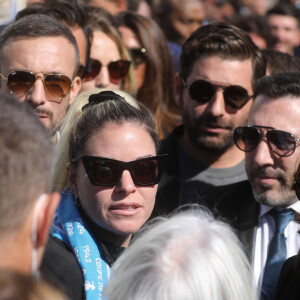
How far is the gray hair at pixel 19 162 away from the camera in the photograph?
1.52 metres

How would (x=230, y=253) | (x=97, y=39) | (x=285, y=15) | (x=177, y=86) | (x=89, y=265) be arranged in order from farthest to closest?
1. (x=285, y=15)
2. (x=97, y=39)
3. (x=177, y=86)
4. (x=89, y=265)
5. (x=230, y=253)

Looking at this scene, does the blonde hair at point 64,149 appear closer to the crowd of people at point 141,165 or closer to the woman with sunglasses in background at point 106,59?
the crowd of people at point 141,165

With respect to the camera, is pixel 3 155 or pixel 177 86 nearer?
pixel 3 155

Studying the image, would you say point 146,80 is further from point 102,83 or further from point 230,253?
point 230,253

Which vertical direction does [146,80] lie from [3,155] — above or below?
below

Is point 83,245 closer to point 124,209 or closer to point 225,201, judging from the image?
point 124,209

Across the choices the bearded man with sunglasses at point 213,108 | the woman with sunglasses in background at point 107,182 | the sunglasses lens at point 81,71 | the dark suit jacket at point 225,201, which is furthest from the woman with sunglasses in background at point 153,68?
the woman with sunglasses in background at point 107,182

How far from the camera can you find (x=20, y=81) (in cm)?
351

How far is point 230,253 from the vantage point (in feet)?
6.29

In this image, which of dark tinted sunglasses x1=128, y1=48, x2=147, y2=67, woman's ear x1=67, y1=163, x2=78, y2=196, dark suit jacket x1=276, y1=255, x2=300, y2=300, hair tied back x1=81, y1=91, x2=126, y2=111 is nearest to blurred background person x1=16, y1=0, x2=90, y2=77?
dark tinted sunglasses x1=128, y1=48, x2=147, y2=67

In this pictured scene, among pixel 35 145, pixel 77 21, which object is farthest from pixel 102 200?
pixel 77 21

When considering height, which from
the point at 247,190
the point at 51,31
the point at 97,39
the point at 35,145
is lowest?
the point at 247,190

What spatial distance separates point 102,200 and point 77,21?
2.19 meters

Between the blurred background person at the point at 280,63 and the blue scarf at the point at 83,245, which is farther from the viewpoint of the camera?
the blurred background person at the point at 280,63
